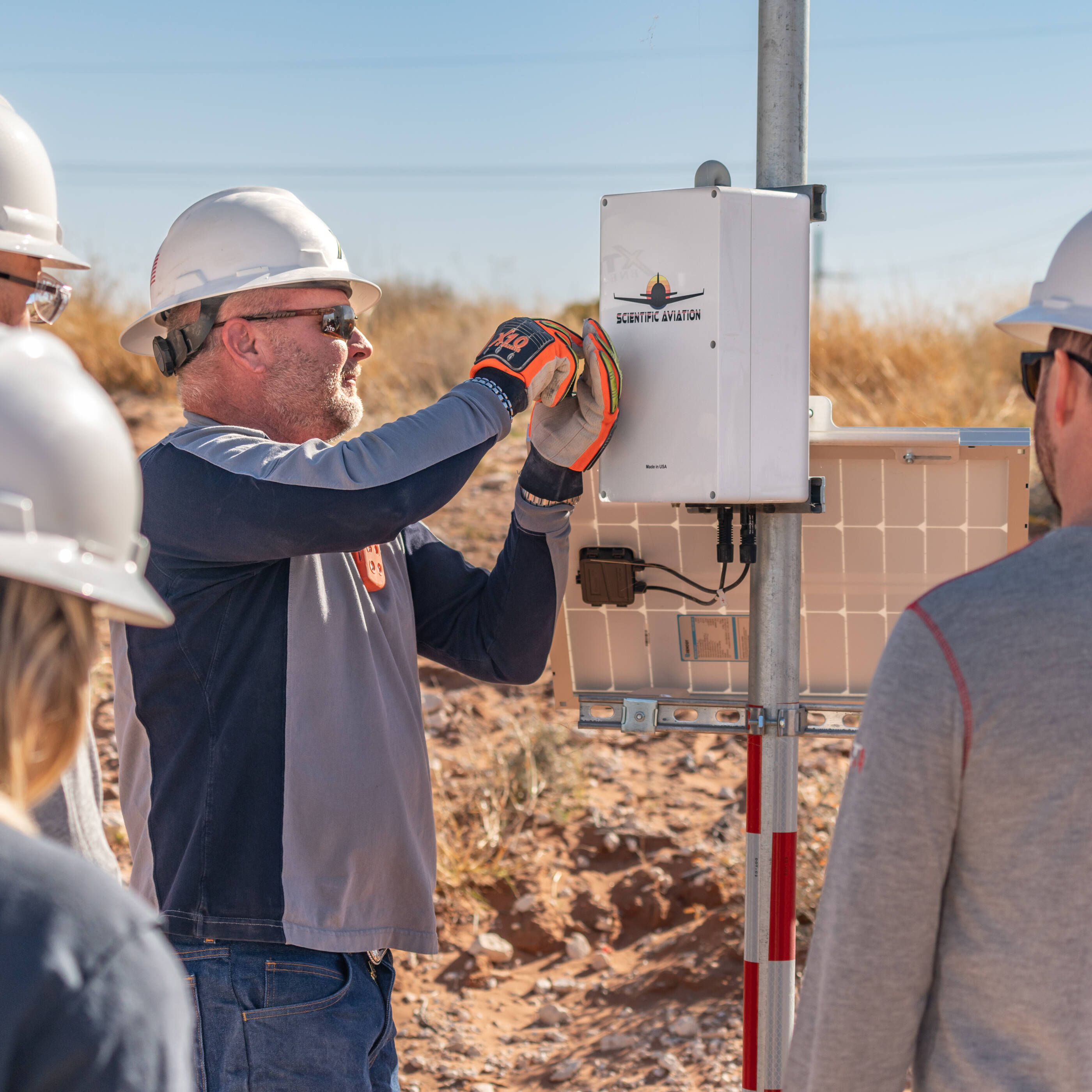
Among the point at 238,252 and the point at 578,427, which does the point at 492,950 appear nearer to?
the point at 578,427

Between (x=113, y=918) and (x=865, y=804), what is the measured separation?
0.81 meters

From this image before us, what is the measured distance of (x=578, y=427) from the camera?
2262mm

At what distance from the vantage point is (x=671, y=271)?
217cm

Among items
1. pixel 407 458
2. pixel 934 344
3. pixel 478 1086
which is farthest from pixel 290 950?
pixel 934 344

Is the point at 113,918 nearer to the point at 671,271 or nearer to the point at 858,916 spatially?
the point at 858,916

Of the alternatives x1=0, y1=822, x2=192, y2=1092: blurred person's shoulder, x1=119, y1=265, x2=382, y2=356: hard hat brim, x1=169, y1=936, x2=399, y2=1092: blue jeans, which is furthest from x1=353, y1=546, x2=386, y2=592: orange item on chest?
x1=0, y1=822, x2=192, y2=1092: blurred person's shoulder

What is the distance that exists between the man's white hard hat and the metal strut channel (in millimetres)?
1074

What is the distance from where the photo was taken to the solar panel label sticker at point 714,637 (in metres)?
2.56

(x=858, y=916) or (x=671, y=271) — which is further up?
(x=671, y=271)

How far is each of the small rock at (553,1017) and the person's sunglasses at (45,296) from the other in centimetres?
273

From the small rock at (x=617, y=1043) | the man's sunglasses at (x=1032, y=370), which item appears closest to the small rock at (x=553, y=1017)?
the small rock at (x=617, y=1043)

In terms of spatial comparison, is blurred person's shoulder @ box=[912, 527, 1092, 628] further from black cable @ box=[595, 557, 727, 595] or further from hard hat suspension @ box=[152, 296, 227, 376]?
hard hat suspension @ box=[152, 296, 227, 376]

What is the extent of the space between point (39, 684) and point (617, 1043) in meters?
3.21

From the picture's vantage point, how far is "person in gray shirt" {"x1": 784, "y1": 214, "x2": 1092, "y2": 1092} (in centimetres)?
124
